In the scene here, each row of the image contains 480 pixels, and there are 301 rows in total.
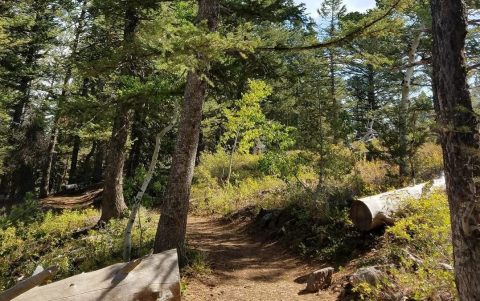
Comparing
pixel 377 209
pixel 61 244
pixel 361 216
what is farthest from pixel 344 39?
pixel 61 244

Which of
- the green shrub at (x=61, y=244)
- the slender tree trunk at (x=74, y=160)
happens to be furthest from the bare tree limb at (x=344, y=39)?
the slender tree trunk at (x=74, y=160)

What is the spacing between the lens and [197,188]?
20.1 metres

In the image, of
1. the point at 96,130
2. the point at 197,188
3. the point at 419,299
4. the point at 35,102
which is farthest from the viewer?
the point at 35,102

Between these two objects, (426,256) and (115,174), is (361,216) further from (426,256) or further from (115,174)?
(115,174)

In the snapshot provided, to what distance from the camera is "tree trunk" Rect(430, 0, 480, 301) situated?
3.96 m

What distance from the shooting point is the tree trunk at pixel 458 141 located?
3961 millimetres

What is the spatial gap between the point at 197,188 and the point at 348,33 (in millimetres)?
14111

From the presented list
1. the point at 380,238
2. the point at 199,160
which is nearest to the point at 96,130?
the point at 199,160

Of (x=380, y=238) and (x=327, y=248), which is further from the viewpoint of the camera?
(x=327, y=248)

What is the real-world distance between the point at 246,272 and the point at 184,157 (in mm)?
2952

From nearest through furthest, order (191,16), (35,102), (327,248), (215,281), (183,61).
→ 1. (183,61)
2. (215,281)
3. (327,248)
4. (191,16)
5. (35,102)

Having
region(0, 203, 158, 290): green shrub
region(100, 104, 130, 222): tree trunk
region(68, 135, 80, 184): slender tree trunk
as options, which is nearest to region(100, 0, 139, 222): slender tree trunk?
region(100, 104, 130, 222): tree trunk

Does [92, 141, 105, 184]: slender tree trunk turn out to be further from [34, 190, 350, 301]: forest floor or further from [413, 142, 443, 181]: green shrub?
[413, 142, 443, 181]: green shrub

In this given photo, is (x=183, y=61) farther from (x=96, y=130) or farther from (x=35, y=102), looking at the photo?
(x=35, y=102)
